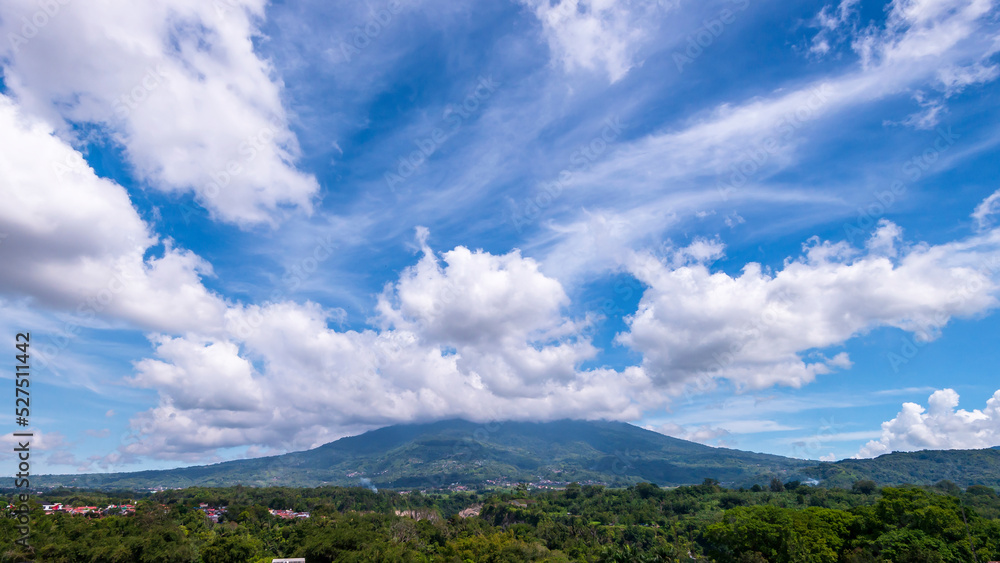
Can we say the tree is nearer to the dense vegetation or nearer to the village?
the dense vegetation

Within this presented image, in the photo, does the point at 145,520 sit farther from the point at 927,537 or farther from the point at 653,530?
the point at 927,537

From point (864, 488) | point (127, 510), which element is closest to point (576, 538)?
point (864, 488)

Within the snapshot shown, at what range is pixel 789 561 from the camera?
42.9 meters

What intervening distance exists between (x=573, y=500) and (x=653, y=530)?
39.9 meters

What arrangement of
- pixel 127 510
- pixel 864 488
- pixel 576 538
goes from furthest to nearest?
pixel 864 488 < pixel 127 510 < pixel 576 538

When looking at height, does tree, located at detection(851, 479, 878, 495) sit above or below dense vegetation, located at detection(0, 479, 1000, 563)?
below

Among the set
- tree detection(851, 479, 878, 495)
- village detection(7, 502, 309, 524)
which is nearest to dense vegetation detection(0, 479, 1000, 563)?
village detection(7, 502, 309, 524)

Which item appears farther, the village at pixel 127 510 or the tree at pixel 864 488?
the tree at pixel 864 488

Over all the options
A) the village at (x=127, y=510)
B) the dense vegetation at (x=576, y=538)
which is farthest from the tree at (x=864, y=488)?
the village at (x=127, y=510)

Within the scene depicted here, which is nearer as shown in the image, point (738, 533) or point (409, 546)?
point (738, 533)

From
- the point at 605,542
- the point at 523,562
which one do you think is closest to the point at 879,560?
the point at 523,562

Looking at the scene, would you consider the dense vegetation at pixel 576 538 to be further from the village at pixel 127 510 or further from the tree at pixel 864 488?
the tree at pixel 864 488

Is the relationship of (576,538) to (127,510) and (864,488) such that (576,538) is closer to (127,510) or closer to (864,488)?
(864,488)

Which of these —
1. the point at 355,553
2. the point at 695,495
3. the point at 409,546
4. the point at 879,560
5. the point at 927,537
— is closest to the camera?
the point at 879,560
